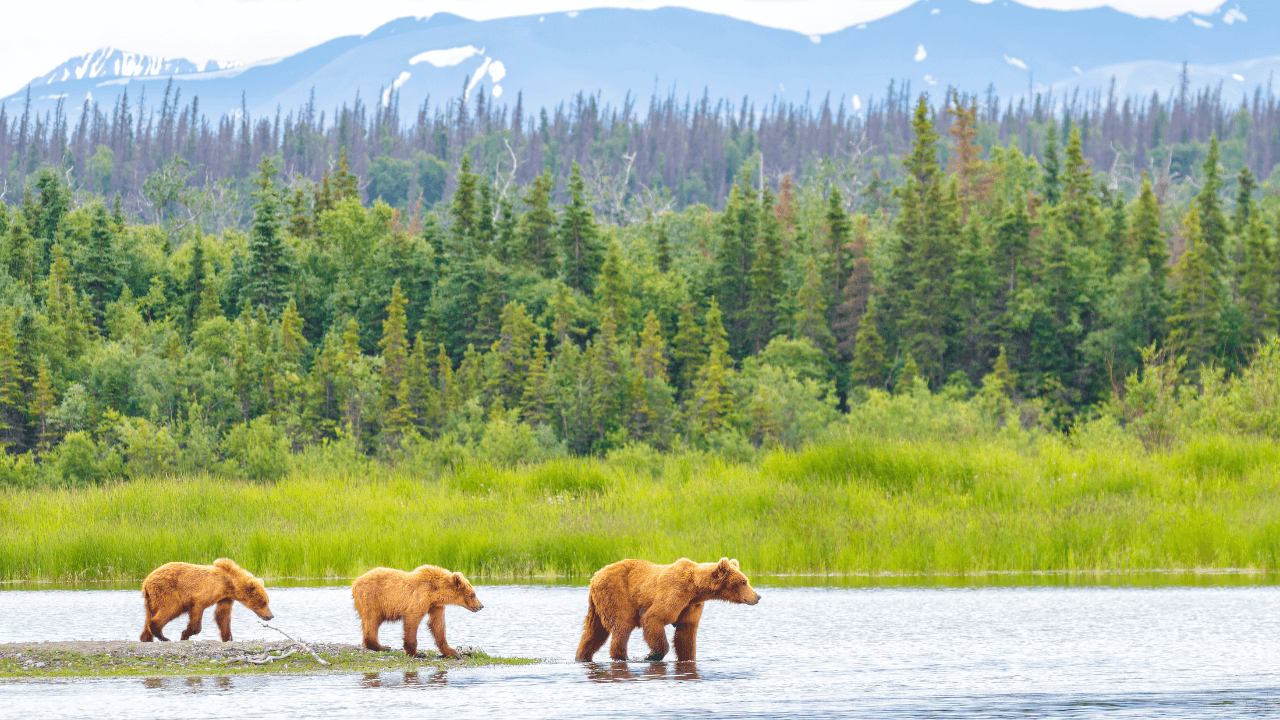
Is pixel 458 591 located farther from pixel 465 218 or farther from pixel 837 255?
pixel 465 218

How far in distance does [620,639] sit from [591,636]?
300 mm

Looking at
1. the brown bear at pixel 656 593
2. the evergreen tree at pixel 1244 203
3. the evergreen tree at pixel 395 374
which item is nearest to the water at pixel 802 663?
the brown bear at pixel 656 593

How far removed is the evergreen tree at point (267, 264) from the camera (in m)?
76.4

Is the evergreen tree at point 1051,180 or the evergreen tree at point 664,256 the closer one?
the evergreen tree at point 664,256

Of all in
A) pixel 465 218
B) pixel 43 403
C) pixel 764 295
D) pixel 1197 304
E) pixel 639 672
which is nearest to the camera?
pixel 639 672

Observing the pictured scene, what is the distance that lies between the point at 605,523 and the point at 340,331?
58096mm

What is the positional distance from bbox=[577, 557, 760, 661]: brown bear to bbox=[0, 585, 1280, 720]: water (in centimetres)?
31

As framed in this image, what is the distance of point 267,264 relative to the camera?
77.1 metres

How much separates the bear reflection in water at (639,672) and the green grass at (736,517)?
9.03 m

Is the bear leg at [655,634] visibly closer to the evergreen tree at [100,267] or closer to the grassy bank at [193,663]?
the grassy bank at [193,663]

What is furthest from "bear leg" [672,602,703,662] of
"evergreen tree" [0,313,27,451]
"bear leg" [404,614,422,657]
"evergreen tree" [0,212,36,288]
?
"evergreen tree" [0,212,36,288]

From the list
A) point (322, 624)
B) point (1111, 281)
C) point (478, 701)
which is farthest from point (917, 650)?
point (1111, 281)

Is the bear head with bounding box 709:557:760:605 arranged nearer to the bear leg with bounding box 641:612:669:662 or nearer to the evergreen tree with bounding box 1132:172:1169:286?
the bear leg with bounding box 641:612:669:662

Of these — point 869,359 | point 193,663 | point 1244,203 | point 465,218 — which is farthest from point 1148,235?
point 193,663
